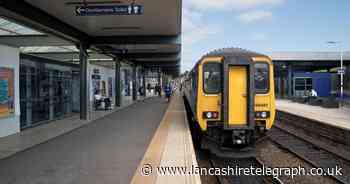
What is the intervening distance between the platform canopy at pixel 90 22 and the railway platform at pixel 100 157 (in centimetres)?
345

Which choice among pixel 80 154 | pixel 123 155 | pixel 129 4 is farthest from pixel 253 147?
pixel 129 4

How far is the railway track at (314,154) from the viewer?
28.2 feet

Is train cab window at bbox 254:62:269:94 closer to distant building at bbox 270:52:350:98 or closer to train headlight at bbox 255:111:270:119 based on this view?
train headlight at bbox 255:111:270:119

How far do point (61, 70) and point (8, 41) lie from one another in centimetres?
274

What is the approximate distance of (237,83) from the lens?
29.0ft

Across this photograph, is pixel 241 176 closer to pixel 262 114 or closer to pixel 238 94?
pixel 262 114

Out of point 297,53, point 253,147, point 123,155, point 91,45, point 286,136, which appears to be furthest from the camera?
point 297,53

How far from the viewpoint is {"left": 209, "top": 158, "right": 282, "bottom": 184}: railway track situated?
7668 mm

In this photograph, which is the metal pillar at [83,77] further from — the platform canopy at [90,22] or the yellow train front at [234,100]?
the yellow train front at [234,100]

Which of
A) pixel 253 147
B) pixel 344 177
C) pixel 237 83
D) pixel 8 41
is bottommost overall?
pixel 344 177

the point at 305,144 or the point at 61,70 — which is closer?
the point at 305,144

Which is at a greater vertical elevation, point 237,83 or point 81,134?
point 237,83

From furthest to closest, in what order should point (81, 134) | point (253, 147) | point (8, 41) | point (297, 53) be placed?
point (297, 53) < point (8, 41) < point (81, 134) < point (253, 147)

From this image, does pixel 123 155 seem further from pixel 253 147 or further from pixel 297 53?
pixel 297 53
